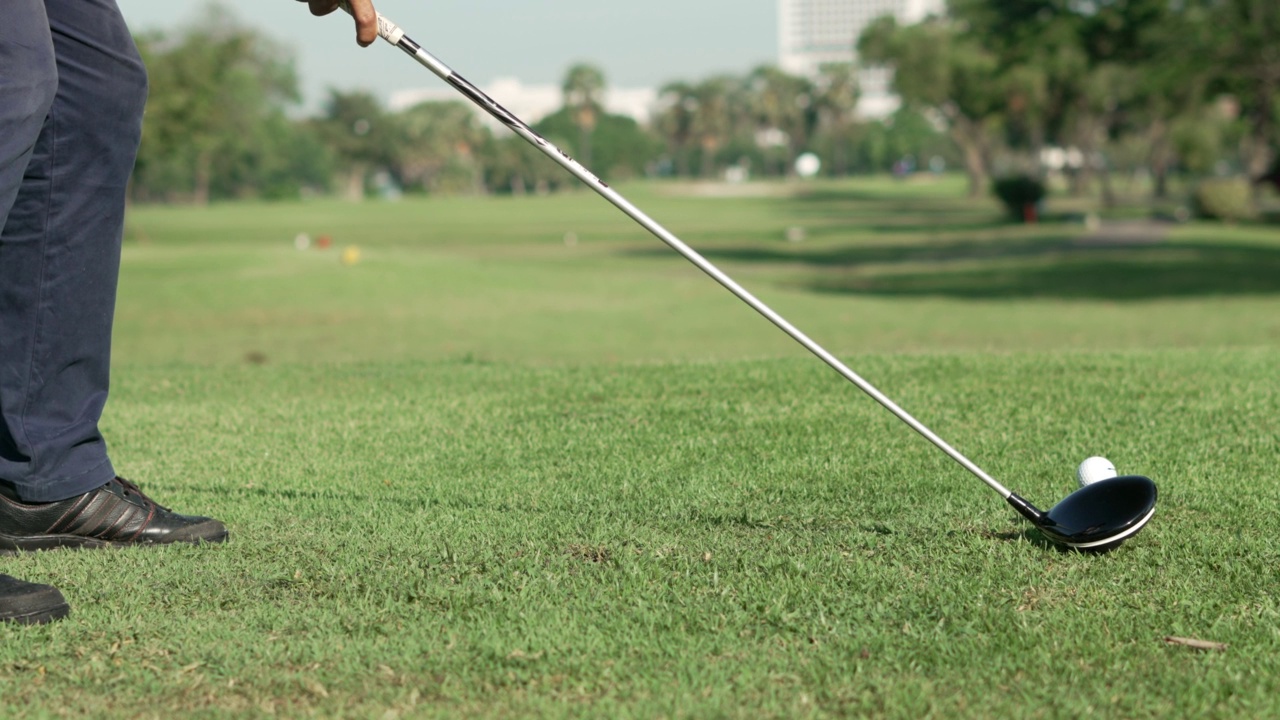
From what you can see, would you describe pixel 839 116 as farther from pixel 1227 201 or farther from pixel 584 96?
pixel 1227 201

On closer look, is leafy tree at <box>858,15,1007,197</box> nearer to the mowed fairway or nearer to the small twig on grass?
the mowed fairway

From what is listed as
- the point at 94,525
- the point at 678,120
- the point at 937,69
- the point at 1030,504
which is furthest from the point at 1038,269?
the point at 678,120

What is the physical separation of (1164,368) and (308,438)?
157 inches

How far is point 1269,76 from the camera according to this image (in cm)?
Result: 3444

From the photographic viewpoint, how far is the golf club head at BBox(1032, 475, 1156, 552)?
2982 millimetres

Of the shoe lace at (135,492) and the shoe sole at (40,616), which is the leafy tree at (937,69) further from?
the shoe sole at (40,616)

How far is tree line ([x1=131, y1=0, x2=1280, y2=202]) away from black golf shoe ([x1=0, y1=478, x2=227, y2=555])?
30602mm

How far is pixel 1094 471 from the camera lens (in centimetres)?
363

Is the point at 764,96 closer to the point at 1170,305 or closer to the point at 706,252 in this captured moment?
the point at 706,252

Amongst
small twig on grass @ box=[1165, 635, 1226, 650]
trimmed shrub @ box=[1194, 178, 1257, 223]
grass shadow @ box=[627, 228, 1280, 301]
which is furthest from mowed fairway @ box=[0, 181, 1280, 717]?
trimmed shrub @ box=[1194, 178, 1257, 223]

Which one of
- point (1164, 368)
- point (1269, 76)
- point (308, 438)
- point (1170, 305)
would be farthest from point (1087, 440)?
point (1269, 76)

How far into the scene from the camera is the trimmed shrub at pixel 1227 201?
40969 millimetres

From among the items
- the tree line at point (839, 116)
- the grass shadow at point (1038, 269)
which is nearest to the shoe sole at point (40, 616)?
the grass shadow at point (1038, 269)

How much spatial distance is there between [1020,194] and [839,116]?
113436 millimetres
